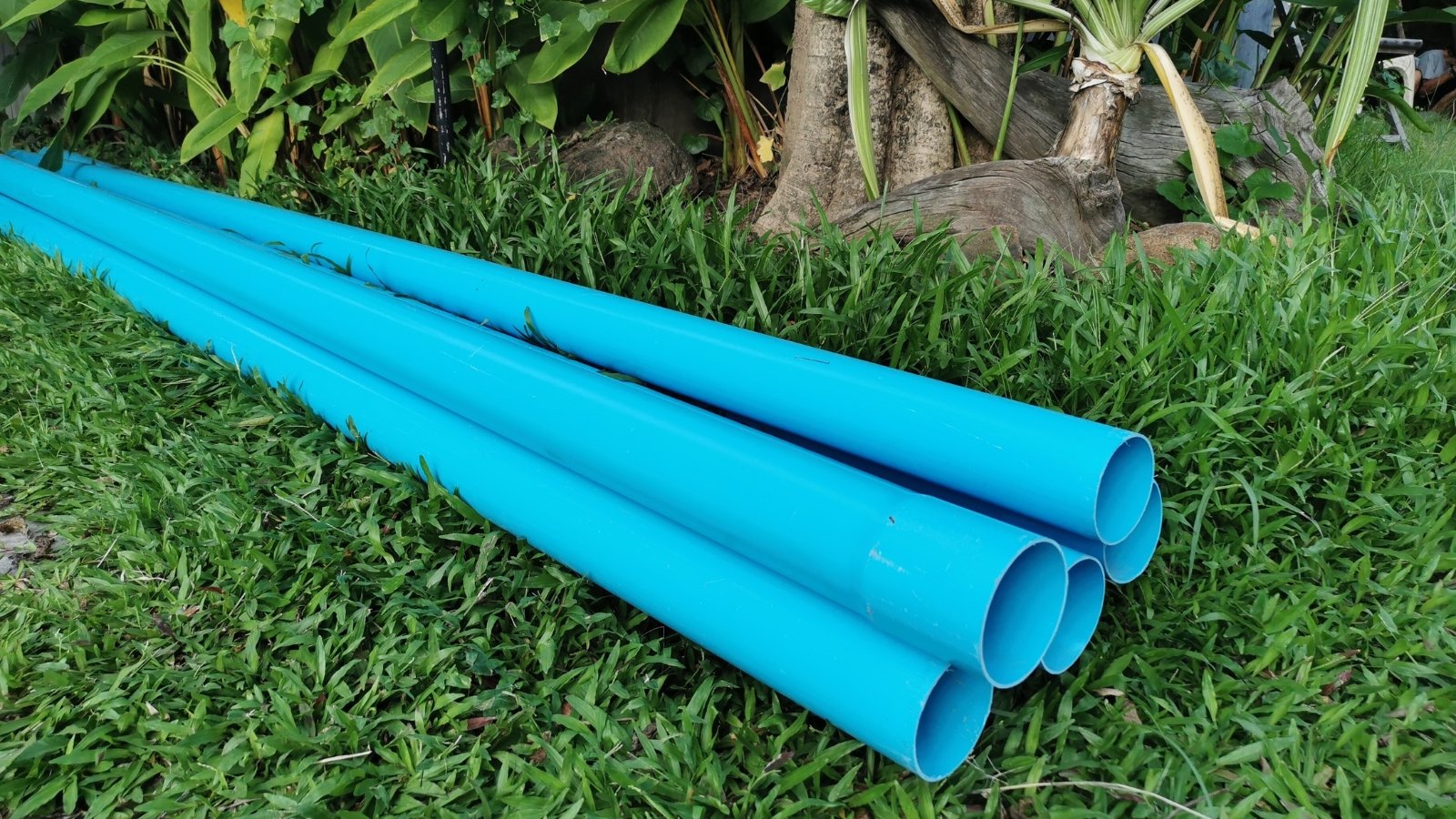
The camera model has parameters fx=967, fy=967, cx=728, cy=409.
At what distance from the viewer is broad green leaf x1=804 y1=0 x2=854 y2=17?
2635mm

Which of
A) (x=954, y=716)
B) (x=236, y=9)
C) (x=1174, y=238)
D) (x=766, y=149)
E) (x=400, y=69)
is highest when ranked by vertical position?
(x=236, y=9)

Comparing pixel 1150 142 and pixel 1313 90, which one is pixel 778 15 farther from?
pixel 1313 90

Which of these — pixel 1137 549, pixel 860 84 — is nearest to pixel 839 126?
pixel 860 84

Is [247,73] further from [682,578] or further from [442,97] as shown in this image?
[682,578]

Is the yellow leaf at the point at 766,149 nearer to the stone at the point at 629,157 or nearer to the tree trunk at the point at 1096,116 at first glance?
the stone at the point at 629,157

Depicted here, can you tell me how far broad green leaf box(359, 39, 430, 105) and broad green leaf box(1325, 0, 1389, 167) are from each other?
9.12 ft

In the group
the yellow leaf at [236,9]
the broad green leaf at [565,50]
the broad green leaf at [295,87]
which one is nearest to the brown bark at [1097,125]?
the broad green leaf at [565,50]

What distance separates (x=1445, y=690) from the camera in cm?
131

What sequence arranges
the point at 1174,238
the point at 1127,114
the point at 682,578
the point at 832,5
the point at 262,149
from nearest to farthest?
the point at 682,578, the point at 1174,238, the point at 832,5, the point at 1127,114, the point at 262,149

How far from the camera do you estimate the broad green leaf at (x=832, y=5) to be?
2.63 metres

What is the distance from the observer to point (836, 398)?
4.89 ft

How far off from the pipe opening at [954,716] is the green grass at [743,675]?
3.2 inches

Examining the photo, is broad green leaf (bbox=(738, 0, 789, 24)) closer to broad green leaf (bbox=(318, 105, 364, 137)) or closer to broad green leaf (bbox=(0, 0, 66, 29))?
broad green leaf (bbox=(318, 105, 364, 137))

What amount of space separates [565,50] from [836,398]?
2.11 metres
